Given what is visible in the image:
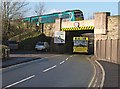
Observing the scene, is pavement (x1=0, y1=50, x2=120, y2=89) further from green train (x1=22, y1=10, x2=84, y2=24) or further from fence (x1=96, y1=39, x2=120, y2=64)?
green train (x1=22, y1=10, x2=84, y2=24)

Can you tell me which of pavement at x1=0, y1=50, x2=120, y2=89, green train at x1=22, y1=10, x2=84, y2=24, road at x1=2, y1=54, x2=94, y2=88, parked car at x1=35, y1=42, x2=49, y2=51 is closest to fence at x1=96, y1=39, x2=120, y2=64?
pavement at x1=0, y1=50, x2=120, y2=89

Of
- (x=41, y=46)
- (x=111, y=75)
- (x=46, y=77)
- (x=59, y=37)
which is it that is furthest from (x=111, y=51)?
(x=41, y=46)

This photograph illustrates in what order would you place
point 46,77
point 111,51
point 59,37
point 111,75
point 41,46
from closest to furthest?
point 46,77, point 111,75, point 111,51, point 59,37, point 41,46

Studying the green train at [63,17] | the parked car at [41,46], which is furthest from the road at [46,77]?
the parked car at [41,46]

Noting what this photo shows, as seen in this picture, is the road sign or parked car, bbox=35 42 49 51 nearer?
the road sign

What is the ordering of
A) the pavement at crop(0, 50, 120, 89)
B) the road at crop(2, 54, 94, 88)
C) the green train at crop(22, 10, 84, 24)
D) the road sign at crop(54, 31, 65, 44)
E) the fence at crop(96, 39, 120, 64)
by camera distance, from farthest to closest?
1. the road sign at crop(54, 31, 65, 44)
2. the green train at crop(22, 10, 84, 24)
3. the fence at crop(96, 39, 120, 64)
4. the road at crop(2, 54, 94, 88)
5. the pavement at crop(0, 50, 120, 89)

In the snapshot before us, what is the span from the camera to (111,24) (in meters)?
48.3

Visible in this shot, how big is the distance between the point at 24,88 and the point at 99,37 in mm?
36102

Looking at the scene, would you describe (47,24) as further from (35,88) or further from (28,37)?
(35,88)

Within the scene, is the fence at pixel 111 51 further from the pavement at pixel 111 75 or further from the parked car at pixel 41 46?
the parked car at pixel 41 46

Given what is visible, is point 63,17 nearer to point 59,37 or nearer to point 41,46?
point 59,37

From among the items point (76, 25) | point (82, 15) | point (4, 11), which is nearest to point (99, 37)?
point (76, 25)

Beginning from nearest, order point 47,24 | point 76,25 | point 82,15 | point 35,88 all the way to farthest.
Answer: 1. point 35,88
2. point 76,25
3. point 82,15
4. point 47,24

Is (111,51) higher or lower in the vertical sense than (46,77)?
higher
